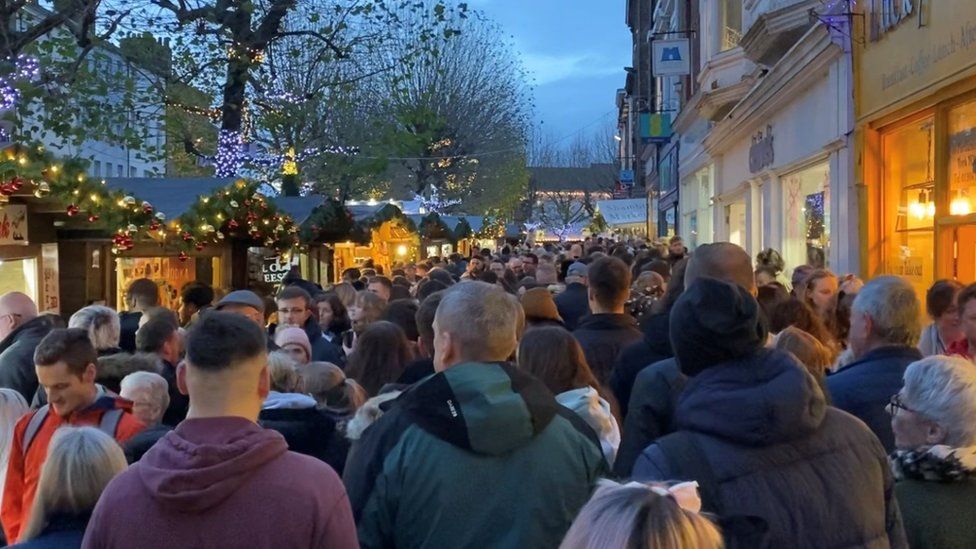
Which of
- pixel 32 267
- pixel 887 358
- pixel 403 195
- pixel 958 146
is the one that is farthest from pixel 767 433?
pixel 403 195

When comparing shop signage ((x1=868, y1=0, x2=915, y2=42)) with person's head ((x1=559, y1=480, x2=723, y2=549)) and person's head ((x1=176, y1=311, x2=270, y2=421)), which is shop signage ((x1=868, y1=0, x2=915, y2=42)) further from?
person's head ((x1=559, y1=480, x2=723, y2=549))

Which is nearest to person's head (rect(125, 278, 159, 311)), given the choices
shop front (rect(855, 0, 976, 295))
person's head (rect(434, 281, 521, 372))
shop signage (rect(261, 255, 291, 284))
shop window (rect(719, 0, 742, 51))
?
person's head (rect(434, 281, 521, 372))

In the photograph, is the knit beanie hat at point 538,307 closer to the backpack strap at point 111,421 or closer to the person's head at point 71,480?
the backpack strap at point 111,421

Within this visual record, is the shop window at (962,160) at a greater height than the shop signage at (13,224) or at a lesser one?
greater

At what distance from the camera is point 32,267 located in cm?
1212

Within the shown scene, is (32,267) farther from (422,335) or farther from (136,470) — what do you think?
(136,470)

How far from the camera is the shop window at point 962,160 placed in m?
9.41

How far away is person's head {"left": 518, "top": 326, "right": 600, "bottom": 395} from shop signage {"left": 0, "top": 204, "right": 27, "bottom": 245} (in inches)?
298

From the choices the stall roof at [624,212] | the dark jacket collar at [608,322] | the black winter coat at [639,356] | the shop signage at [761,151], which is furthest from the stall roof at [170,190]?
the stall roof at [624,212]

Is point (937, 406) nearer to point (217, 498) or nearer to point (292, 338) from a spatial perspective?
point (217, 498)

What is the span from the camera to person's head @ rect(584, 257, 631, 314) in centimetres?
662

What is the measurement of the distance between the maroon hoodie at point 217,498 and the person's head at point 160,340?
423 cm

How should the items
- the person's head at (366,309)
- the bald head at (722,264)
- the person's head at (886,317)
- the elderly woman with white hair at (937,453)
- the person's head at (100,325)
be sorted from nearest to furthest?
the elderly woman with white hair at (937,453)
the person's head at (886,317)
the bald head at (722,264)
the person's head at (100,325)
the person's head at (366,309)

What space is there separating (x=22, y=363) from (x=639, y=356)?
12.0 feet
